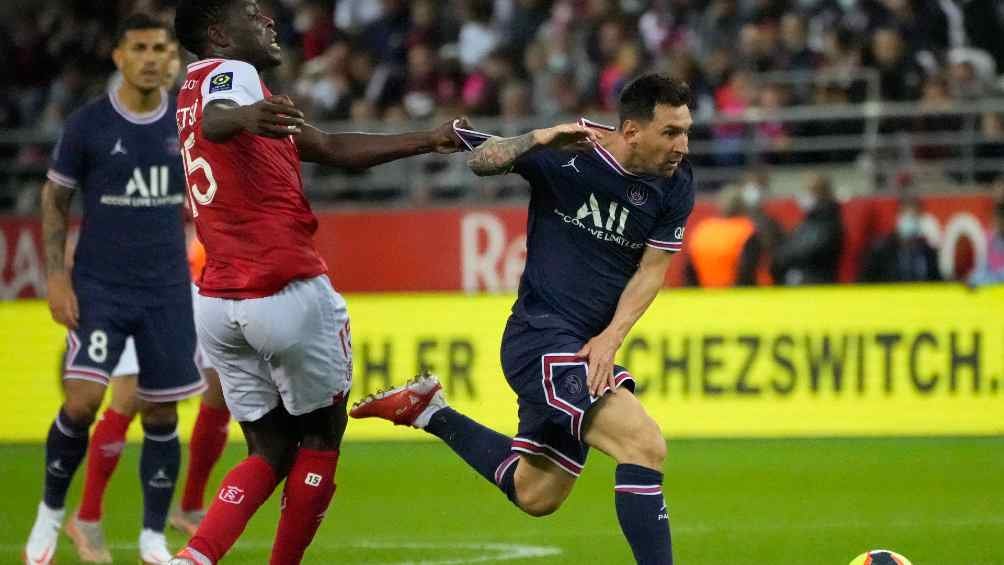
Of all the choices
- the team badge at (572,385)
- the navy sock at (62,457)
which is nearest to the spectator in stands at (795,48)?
the navy sock at (62,457)

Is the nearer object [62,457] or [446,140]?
[446,140]

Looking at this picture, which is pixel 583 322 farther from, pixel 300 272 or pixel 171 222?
pixel 171 222

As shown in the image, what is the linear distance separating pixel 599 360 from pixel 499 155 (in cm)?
90

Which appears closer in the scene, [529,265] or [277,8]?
[529,265]

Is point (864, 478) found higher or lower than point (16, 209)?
lower

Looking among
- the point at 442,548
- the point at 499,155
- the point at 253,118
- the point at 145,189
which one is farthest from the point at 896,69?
the point at 253,118

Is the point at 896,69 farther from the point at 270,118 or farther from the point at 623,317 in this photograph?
the point at 270,118

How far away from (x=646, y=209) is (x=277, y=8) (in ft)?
49.7

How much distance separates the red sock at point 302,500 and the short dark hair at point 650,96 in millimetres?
1778

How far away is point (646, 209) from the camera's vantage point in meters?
6.67

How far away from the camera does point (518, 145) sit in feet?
20.6

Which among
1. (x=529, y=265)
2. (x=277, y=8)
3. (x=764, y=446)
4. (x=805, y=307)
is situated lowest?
(x=764, y=446)

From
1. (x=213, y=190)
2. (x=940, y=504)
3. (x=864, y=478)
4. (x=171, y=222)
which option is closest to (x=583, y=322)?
(x=213, y=190)

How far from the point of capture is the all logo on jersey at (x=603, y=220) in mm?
6691
